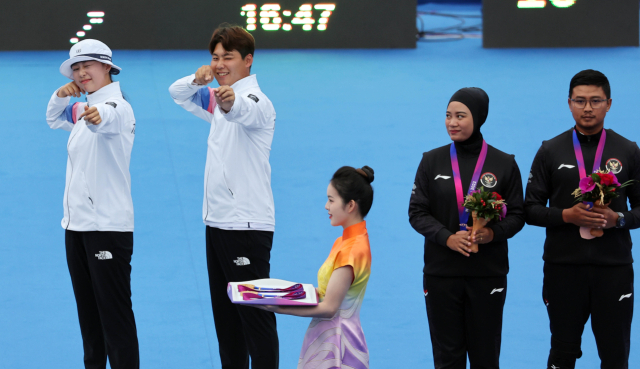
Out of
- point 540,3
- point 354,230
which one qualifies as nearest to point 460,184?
point 354,230

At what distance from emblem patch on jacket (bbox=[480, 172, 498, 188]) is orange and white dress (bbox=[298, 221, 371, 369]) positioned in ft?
2.49

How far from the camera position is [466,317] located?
11.9ft

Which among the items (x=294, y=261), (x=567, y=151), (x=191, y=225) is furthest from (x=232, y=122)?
(x=191, y=225)

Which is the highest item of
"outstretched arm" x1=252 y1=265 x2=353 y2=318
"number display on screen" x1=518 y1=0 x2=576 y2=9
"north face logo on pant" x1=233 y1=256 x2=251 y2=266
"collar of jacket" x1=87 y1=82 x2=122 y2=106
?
"number display on screen" x1=518 y1=0 x2=576 y2=9

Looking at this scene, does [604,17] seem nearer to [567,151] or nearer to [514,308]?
[514,308]

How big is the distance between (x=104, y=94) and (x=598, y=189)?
256 cm

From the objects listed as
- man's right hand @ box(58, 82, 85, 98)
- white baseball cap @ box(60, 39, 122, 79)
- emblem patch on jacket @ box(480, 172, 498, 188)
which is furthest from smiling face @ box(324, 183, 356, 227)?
man's right hand @ box(58, 82, 85, 98)

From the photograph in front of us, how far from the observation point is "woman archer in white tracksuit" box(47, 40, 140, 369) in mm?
3678

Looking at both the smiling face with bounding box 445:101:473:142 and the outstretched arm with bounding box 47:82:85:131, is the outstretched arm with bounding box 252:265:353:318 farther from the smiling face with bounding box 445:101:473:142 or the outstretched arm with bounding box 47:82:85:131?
the outstretched arm with bounding box 47:82:85:131

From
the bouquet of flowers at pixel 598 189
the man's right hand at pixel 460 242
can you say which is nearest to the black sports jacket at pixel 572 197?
the bouquet of flowers at pixel 598 189

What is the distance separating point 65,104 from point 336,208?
1.82m

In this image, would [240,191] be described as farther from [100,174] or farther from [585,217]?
[585,217]

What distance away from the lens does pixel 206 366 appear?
4.63 metres

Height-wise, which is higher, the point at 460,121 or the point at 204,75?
the point at 204,75
